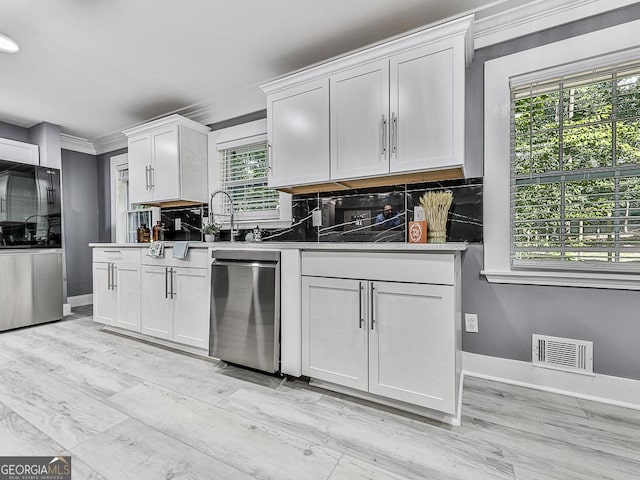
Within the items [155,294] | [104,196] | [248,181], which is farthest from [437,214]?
[104,196]

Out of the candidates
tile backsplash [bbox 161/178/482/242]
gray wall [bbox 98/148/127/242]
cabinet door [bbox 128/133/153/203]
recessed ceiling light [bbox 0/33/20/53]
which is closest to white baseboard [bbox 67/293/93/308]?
gray wall [bbox 98/148/127/242]

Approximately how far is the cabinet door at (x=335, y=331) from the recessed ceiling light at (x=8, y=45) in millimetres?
2804

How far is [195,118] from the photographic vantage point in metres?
Answer: 3.66

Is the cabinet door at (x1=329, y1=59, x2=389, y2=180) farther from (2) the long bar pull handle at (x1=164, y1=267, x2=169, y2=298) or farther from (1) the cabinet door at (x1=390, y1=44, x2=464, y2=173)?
(2) the long bar pull handle at (x1=164, y1=267, x2=169, y2=298)

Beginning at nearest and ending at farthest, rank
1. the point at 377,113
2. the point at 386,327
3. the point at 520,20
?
the point at 386,327
the point at 520,20
the point at 377,113

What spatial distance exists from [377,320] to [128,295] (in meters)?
2.68

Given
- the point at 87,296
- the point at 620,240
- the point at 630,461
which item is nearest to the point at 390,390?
the point at 630,461

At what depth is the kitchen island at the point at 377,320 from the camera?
5.37 feet

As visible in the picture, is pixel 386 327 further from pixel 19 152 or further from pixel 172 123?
pixel 19 152

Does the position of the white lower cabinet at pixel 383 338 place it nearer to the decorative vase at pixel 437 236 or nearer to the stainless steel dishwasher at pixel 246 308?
the stainless steel dishwasher at pixel 246 308

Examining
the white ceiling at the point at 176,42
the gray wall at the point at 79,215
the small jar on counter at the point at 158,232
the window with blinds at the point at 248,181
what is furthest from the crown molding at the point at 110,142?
the window with blinds at the point at 248,181

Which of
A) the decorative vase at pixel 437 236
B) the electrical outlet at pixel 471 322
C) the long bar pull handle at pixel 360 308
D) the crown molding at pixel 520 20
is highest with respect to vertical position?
the crown molding at pixel 520 20

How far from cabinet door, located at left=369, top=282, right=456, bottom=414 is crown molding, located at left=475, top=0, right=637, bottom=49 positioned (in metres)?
1.84

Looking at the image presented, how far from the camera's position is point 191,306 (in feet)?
8.88
